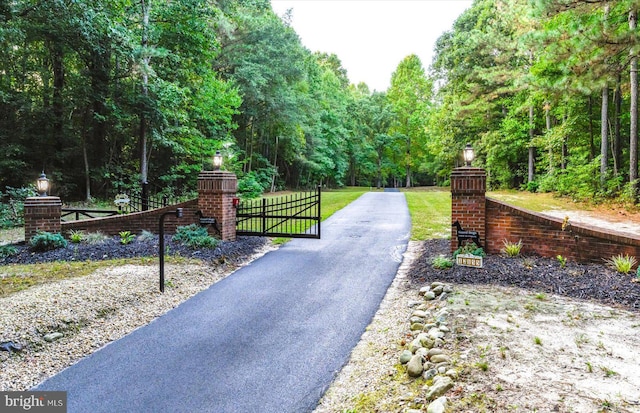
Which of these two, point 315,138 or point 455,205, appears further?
point 315,138

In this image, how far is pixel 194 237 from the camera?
678cm

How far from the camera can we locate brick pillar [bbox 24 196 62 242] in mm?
6984

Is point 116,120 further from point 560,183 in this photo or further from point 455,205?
point 560,183

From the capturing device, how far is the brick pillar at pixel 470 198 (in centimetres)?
587

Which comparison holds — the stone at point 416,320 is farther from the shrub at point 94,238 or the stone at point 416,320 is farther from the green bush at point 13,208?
the green bush at point 13,208

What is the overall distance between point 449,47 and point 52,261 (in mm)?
23262

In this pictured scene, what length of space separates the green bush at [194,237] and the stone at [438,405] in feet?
17.0

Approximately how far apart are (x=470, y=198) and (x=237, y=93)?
14.5 m

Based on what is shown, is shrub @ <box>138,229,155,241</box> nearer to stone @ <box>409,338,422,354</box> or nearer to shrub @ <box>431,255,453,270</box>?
shrub @ <box>431,255,453,270</box>

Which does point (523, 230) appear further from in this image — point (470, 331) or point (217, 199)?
point (217, 199)

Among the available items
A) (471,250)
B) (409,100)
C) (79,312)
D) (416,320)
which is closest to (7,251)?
(79,312)

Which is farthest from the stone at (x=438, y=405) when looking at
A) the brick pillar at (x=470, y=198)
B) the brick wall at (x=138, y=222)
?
the brick wall at (x=138, y=222)

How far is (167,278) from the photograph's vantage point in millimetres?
5070

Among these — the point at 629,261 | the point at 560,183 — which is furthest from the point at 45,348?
the point at 560,183
